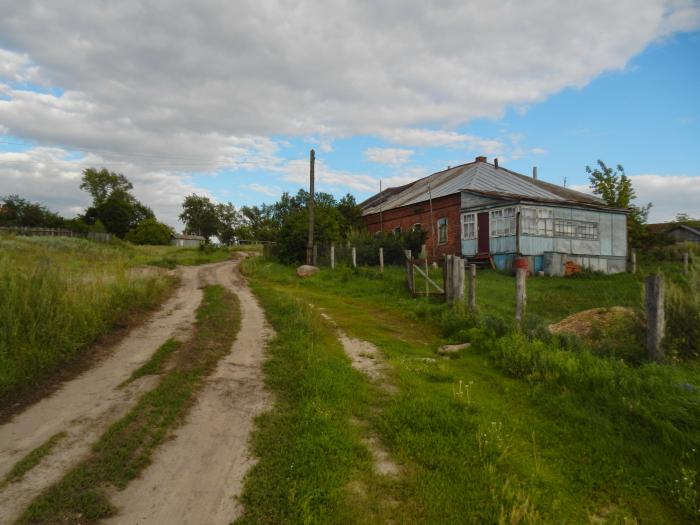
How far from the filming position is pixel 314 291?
55.4ft

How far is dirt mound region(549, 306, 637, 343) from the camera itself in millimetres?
7895

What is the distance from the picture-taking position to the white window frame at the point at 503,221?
23406 mm

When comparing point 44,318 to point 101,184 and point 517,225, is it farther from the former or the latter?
point 101,184

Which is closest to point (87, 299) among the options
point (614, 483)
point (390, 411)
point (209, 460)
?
point (209, 460)

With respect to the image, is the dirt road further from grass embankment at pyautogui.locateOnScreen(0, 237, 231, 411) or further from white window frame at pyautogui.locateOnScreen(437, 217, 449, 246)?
white window frame at pyautogui.locateOnScreen(437, 217, 449, 246)

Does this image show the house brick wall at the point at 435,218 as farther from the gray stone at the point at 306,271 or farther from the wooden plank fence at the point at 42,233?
the wooden plank fence at the point at 42,233

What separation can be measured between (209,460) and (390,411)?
208 centimetres

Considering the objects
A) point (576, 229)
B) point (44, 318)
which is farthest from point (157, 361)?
point (576, 229)

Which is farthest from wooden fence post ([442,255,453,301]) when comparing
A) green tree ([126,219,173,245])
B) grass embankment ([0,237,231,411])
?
green tree ([126,219,173,245])

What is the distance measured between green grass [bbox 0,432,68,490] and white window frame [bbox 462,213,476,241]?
23911 millimetres

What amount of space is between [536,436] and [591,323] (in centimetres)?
482

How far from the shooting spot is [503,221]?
78.6ft

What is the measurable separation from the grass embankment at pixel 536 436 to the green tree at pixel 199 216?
87.5 meters

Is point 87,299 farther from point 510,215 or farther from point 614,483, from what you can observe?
point 510,215
